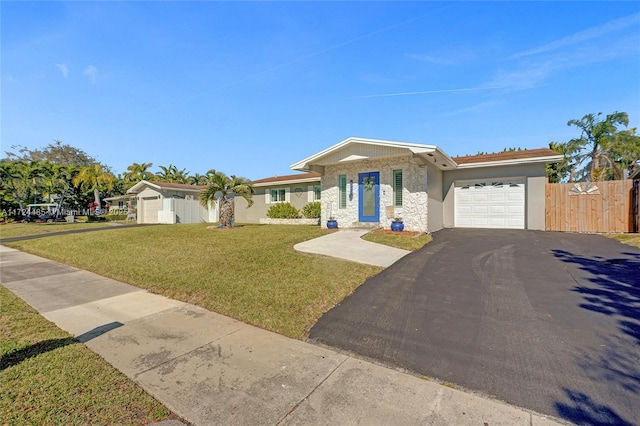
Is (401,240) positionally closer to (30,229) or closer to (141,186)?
(30,229)

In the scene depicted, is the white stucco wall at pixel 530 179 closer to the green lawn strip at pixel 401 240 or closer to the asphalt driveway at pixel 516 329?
the green lawn strip at pixel 401 240

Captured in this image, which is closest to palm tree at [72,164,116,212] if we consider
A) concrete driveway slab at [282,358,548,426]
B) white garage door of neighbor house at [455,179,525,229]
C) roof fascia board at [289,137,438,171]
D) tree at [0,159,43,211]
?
tree at [0,159,43,211]

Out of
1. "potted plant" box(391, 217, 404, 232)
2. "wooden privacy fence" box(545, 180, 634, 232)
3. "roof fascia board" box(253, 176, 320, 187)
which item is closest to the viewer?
"wooden privacy fence" box(545, 180, 634, 232)

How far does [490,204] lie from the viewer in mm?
13523

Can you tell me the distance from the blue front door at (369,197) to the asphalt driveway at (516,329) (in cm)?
567

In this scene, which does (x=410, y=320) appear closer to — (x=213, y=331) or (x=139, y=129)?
(x=213, y=331)

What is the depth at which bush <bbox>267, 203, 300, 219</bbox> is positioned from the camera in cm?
1898

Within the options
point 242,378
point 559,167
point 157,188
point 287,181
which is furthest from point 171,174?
point 559,167

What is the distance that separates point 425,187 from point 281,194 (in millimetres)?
11481

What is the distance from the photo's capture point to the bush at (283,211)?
19.0 metres

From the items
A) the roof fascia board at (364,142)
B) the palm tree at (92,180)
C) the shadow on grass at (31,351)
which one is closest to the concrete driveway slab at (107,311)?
the shadow on grass at (31,351)

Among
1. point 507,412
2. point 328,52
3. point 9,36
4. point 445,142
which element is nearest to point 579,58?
point 445,142

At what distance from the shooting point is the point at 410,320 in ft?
13.8

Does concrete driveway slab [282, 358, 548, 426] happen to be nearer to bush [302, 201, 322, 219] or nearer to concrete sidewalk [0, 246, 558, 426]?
concrete sidewalk [0, 246, 558, 426]
